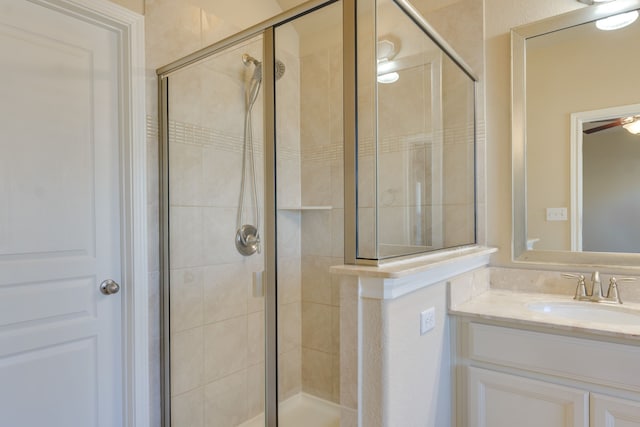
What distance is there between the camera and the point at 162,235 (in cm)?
184

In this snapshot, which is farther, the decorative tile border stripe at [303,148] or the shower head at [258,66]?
the decorative tile border stripe at [303,148]

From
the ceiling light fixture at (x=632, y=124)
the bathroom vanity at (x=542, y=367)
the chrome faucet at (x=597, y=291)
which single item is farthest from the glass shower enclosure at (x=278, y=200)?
the ceiling light fixture at (x=632, y=124)

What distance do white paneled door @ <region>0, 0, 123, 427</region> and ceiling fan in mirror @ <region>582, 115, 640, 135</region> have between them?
2164 millimetres

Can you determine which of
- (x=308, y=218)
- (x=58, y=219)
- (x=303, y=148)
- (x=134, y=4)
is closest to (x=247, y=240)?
(x=308, y=218)

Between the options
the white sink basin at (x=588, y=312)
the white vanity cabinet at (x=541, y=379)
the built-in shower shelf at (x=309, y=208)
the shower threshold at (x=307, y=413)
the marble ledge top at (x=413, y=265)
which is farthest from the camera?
the built-in shower shelf at (x=309, y=208)

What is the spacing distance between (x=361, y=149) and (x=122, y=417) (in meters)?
1.63

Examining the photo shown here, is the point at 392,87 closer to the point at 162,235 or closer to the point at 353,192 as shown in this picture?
the point at 353,192

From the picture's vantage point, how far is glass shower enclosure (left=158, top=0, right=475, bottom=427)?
163cm

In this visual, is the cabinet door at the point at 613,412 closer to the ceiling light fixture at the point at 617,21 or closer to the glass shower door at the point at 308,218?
the glass shower door at the point at 308,218

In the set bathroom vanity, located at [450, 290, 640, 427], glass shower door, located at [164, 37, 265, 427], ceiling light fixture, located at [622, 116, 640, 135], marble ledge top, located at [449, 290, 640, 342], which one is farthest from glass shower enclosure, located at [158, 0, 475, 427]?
ceiling light fixture, located at [622, 116, 640, 135]

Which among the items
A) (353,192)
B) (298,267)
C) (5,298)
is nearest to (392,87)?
(353,192)

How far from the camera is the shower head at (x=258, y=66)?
1.60 meters

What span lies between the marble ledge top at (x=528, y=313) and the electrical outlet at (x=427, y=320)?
0.50 feet

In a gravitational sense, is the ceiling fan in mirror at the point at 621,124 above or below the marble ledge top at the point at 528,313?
above
